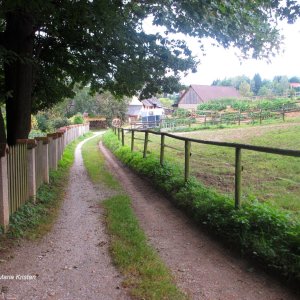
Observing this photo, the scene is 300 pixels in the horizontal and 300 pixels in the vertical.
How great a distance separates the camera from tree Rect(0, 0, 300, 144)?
26.1ft

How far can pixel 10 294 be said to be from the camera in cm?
370

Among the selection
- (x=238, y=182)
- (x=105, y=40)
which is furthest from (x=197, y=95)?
(x=238, y=182)

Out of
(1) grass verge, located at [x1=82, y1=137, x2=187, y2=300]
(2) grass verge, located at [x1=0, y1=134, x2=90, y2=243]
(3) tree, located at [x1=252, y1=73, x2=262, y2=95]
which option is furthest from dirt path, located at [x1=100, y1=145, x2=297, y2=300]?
(3) tree, located at [x1=252, y1=73, x2=262, y2=95]

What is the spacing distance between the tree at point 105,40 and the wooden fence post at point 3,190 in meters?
2.58

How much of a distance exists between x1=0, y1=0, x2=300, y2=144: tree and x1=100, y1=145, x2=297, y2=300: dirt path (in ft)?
13.6

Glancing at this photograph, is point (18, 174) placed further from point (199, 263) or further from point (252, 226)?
point (252, 226)

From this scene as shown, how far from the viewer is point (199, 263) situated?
15.2 feet

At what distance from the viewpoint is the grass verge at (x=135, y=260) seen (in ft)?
12.5

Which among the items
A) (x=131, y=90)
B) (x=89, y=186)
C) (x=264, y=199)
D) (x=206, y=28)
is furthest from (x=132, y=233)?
(x=131, y=90)

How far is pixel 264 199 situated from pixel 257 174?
A: 8.41 feet

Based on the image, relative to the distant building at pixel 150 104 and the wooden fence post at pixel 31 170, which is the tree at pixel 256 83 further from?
the wooden fence post at pixel 31 170

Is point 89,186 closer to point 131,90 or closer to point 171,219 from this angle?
point 171,219

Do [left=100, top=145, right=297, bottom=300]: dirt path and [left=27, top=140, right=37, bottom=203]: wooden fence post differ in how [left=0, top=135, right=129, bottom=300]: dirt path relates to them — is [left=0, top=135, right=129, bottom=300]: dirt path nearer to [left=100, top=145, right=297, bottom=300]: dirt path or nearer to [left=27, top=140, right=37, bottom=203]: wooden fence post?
[left=100, top=145, right=297, bottom=300]: dirt path

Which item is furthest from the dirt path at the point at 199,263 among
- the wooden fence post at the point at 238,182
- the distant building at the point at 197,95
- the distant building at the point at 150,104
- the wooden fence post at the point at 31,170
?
the distant building at the point at 150,104
